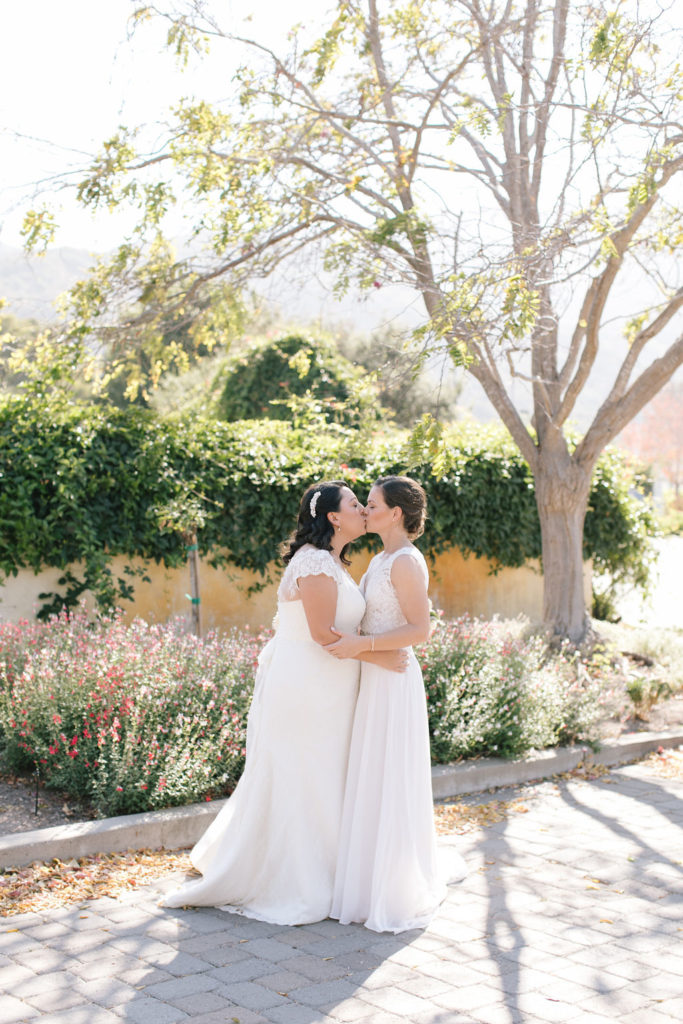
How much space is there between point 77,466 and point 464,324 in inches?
149

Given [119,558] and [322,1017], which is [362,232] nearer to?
[119,558]

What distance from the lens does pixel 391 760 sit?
4.67 metres

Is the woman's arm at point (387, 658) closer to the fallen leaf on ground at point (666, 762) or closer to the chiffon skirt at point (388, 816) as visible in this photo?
the chiffon skirt at point (388, 816)

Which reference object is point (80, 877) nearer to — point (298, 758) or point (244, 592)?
point (298, 758)

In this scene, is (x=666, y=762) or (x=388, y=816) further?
(x=666, y=762)

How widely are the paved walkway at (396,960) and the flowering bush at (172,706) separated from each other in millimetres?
982

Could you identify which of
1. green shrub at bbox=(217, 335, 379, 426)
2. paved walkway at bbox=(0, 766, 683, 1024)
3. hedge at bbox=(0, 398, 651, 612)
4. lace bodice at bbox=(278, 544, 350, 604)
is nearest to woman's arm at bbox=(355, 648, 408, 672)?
lace bodice at bbox=(278, 544, 350, 604)

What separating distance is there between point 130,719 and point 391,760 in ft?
6.68

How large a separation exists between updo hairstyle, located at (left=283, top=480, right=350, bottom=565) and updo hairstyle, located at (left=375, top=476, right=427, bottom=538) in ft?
0.73

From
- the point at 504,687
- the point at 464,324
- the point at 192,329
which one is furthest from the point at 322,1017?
the point at 192,329

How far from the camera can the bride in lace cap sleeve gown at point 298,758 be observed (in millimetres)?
4648

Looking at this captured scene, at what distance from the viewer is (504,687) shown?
741 centimetres

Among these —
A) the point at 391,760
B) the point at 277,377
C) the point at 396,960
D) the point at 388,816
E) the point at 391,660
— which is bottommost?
the point at 396,960

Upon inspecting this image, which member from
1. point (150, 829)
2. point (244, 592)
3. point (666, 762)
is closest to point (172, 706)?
point (150, 829)
